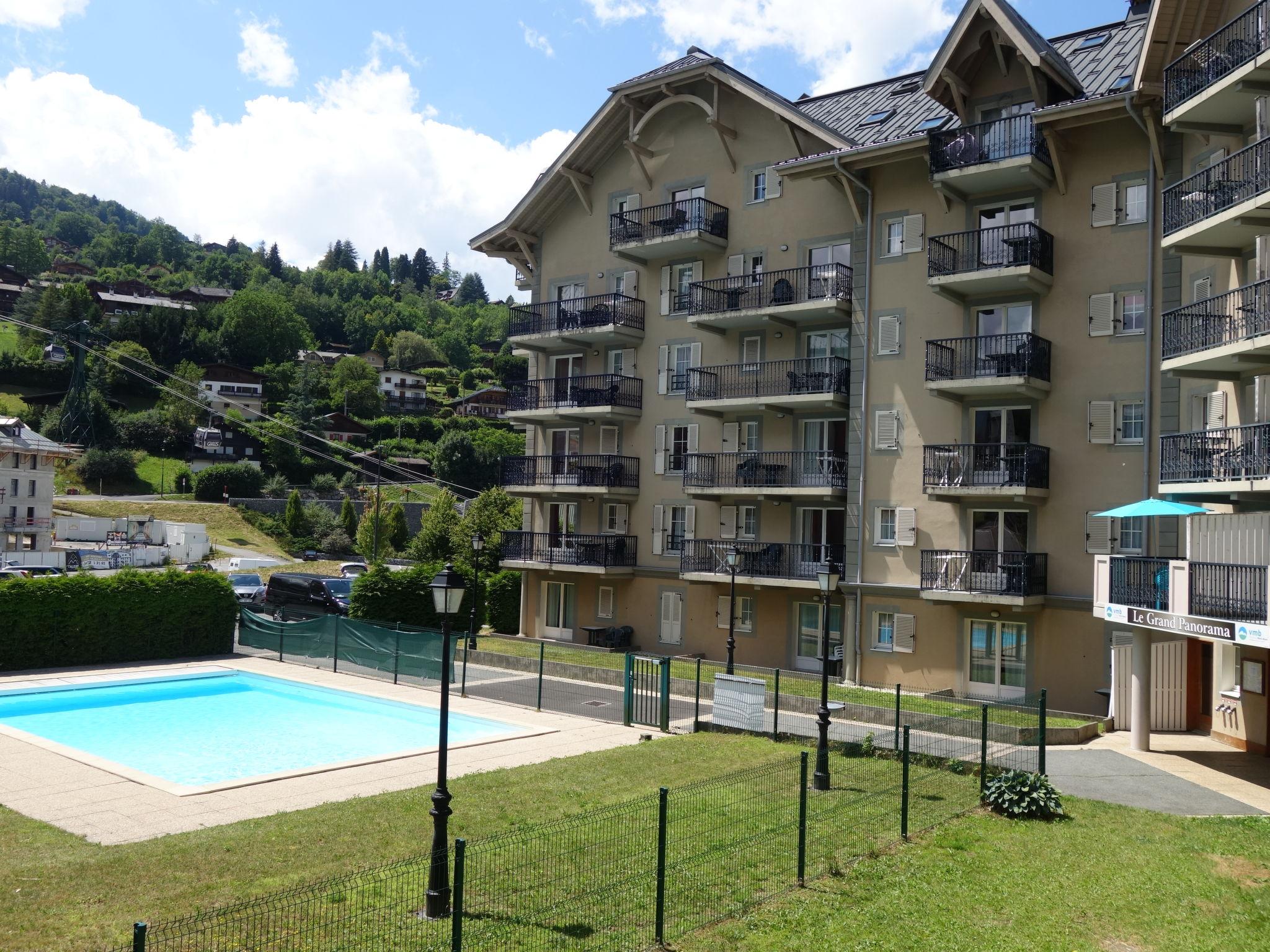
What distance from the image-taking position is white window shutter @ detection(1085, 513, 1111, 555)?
26703mm

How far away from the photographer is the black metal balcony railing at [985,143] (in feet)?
91.4

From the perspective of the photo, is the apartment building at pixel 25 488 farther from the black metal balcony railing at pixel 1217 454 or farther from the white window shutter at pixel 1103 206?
the black metal balcony railing at pixel 1217 454

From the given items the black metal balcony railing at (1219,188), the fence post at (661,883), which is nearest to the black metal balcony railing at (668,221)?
the black metal balcony railing at (1219,188)

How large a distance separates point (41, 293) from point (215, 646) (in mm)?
161041

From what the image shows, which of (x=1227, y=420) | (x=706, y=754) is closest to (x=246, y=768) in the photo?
(x=706, y=754)

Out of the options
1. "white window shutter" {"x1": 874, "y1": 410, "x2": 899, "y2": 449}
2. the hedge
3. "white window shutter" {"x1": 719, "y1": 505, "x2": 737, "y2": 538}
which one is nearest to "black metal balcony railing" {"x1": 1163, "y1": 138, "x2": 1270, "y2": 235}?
"white window shutter" {"x1": 874, "y1": 410, "x2": 899, "y2": 449}

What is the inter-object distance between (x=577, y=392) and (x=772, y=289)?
876 centimetres

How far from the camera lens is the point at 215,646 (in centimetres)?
3497

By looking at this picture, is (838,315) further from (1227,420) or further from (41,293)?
(41,293)

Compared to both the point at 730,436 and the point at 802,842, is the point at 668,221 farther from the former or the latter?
the point at 802,842

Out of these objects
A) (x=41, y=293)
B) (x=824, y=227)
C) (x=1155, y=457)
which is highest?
(x=41, y=293)

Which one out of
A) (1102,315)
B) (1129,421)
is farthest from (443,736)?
(1102,315)

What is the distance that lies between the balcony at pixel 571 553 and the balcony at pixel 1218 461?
19.2 metres

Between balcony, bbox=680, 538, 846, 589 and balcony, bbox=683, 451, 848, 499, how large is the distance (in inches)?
65.9
